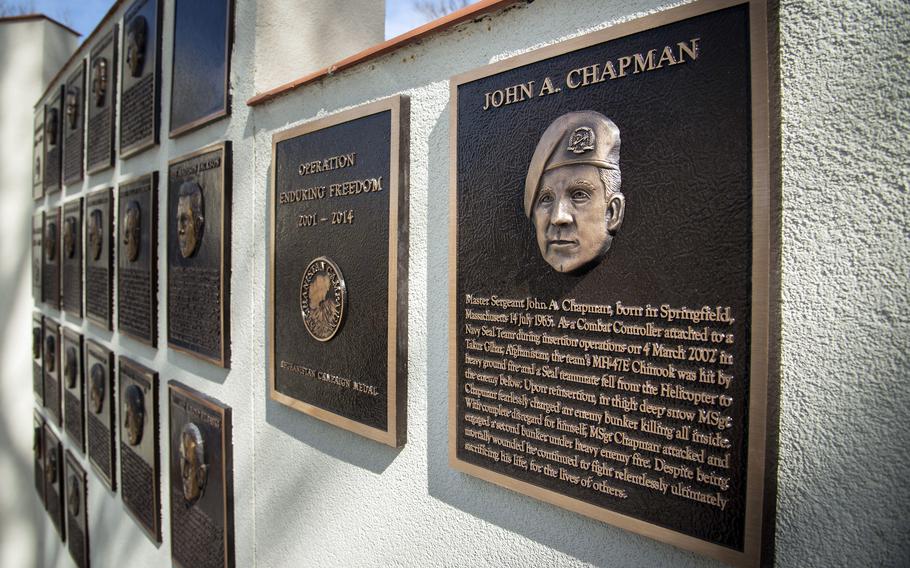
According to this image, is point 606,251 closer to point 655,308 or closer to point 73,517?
point 655,308

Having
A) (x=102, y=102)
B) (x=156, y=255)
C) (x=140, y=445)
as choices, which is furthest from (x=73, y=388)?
(x=102, y=102)

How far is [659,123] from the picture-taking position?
1.08 m

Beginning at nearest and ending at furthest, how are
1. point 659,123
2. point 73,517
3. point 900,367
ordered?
point 900,367 → point 659,123 → point 73,517

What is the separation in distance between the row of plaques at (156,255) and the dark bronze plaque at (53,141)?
657mm

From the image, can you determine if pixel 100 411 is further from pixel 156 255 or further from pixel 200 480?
pixel 200 480

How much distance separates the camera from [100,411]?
4051mm

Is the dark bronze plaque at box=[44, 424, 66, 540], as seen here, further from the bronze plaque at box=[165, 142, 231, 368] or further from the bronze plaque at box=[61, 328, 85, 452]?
the bronze plaque at box=[165, 142, 231, 368]

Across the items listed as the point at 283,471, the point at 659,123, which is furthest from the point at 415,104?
the point at 283,471

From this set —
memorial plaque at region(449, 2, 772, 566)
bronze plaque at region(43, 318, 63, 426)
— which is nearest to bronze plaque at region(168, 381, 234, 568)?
memorial plaque at region(449, 2, 772, 566)

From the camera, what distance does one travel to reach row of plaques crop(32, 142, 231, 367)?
2.59 meters

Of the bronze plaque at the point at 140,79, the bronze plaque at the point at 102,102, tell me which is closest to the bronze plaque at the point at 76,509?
the bronze plaque at the point at 102,102

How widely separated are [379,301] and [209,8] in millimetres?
2119

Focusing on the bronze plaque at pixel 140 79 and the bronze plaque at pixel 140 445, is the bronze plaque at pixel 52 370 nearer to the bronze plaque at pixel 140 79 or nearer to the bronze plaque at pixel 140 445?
the bronze plaque at pixel 140 445

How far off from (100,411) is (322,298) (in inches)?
131
